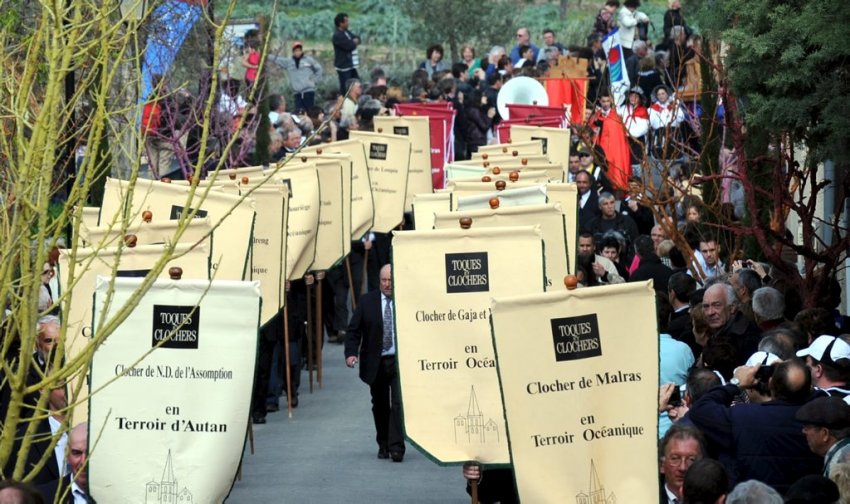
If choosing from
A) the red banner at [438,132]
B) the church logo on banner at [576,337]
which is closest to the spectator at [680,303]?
the church logo on banner at [576,337]

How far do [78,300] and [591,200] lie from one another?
38.3 feet

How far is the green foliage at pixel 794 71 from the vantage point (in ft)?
35.5

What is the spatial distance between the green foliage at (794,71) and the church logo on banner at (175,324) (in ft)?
13.1

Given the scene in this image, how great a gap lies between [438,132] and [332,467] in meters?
12.2

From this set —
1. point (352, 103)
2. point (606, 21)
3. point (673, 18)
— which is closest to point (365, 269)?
point (352, 103)

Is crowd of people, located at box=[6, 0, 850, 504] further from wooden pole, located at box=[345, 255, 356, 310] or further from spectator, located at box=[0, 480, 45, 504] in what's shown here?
spectator, located at box=[0, 480, 45, 504]

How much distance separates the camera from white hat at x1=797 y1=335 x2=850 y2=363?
10758 mm

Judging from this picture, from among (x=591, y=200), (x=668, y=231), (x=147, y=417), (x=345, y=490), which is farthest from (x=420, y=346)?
(x=591, y=200)

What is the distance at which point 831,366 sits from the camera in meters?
10.6

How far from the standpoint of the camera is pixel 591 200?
22406 millimetres

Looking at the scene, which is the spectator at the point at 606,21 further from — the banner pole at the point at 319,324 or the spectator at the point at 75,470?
the spectator at the point at 75,470

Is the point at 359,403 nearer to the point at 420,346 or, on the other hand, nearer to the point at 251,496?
the point at 251,496

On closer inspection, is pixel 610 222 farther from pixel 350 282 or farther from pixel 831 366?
pixel 831 366

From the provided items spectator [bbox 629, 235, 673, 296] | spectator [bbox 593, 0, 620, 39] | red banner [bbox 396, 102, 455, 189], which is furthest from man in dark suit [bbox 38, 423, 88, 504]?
spectator [bbox 593, 0, 620, 39]
